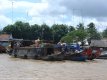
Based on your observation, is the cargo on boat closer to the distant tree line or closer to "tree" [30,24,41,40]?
the distant tree line

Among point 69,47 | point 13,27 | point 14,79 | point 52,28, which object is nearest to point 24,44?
point 69,47

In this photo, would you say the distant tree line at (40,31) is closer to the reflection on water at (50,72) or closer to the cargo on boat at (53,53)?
the cargo on boat at (53,53)

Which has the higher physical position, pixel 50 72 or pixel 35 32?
pixel 35 32

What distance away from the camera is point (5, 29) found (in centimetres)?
9800

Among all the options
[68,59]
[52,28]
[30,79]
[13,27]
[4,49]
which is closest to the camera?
[30,79]

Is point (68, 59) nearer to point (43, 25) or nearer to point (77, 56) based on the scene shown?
point (77, 56)

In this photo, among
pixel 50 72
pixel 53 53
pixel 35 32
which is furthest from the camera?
pixel 35 32

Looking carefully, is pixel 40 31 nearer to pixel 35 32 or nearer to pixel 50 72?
pixel 35 32

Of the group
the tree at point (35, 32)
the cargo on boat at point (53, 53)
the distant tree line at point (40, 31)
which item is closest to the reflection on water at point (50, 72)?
the cargo on boat at point (53, 53)

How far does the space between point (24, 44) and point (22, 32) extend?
172ft

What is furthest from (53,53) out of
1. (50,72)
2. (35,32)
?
(35,32)

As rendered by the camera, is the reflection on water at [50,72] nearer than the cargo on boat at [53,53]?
Yes

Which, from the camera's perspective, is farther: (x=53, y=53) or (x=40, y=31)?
(x=40, y=31)

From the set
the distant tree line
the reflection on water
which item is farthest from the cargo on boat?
the distant tree line
